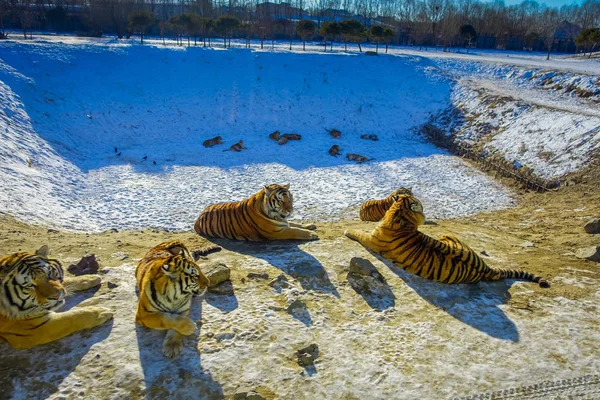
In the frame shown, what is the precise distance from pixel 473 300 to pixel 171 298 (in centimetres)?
402

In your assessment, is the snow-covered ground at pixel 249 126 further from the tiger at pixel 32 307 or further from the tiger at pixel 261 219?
the tiger at pixel 32 307

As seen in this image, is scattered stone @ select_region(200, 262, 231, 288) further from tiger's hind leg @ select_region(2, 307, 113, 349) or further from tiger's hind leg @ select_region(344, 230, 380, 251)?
tiger's hind leg @ select_region(344, 230, 380, 251)

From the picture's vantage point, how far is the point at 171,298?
4.33m

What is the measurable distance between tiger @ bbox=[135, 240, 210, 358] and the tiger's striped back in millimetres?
3100

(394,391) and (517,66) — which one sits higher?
(517,66)

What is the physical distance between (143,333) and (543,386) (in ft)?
13.9

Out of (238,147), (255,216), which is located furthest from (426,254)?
(238,147)

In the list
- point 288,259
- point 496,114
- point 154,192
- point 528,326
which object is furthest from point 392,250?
point 496,114

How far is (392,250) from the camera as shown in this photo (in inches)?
257

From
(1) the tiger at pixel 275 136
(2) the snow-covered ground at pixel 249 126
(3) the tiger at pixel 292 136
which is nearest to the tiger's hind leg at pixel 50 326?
(2) the snow-covered ground at pixel 249 126

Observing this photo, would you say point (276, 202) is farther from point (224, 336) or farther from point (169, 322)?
point (169, 322)

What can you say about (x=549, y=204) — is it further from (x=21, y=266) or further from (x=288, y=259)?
(x=21, y=266)

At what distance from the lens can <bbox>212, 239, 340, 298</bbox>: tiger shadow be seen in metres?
5.96

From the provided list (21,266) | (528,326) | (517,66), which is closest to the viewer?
(21,266)
